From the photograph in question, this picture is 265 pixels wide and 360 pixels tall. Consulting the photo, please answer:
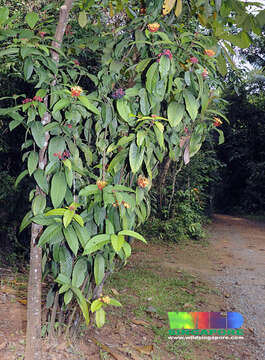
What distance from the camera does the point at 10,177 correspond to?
12.4ft

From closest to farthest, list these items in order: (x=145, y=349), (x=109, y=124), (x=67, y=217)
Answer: (x=67, y=217), (x=109, y=124), (x=145, y=349)

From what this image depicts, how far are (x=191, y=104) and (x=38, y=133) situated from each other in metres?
0.73

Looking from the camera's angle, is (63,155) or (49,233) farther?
(63,155)

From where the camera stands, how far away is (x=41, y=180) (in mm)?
1912

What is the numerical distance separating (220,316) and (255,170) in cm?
760

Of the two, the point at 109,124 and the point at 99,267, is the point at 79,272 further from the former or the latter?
the point at 109,124

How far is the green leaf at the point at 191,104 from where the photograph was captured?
1.90 metres

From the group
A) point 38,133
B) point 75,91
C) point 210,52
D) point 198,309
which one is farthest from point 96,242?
point 198,309

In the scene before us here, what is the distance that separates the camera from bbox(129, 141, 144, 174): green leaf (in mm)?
1914

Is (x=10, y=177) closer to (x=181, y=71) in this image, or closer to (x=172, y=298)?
(x=172, y=298)

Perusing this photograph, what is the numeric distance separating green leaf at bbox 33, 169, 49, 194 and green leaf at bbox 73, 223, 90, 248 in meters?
0.23

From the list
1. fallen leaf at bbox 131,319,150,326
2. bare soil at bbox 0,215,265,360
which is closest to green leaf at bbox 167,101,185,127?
bare soil at bbox 0,215,265,360

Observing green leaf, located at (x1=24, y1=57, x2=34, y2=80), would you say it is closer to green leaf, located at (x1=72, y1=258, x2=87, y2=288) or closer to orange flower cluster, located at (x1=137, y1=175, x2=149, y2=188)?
orange flower cluster, located at (x1=137, y1=175, x2=149, y2=188)

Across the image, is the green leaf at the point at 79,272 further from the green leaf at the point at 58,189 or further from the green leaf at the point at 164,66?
the green leaf at the point at 164,66
